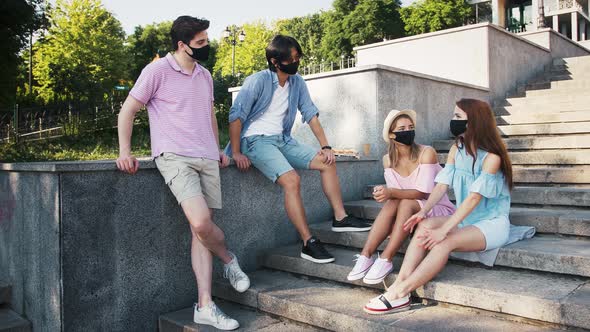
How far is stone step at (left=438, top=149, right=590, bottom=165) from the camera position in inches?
207

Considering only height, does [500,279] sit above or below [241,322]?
above

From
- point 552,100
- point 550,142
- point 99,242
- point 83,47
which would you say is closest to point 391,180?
point 99,242

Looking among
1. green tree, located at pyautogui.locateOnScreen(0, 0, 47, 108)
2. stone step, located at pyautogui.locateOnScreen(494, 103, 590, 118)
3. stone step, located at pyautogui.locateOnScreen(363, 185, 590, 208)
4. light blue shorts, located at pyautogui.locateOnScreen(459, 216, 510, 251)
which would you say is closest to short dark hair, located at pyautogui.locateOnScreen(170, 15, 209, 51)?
light blue shorts, located at pyautogui.locateOnScreen(459, 216, 510, 251)

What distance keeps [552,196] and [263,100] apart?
281 centimetres

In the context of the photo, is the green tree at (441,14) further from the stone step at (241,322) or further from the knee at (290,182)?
the stone step at (241,322)

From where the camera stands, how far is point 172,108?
3648mm

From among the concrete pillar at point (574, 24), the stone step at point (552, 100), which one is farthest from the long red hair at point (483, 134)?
the concrete pillar at point (574, 24)

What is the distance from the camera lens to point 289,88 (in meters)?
4.71

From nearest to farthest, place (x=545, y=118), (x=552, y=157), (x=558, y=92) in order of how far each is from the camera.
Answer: (x=552, y=157), (x=545, y=118), (x=558, y=92)

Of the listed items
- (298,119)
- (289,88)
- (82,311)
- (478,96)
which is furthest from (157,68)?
(478,96)

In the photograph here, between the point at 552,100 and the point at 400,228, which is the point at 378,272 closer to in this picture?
the point at 400,228

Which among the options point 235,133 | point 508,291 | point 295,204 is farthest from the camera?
point 235,133

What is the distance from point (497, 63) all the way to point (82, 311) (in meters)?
7.74

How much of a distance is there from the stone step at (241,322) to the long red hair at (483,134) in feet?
5.78
